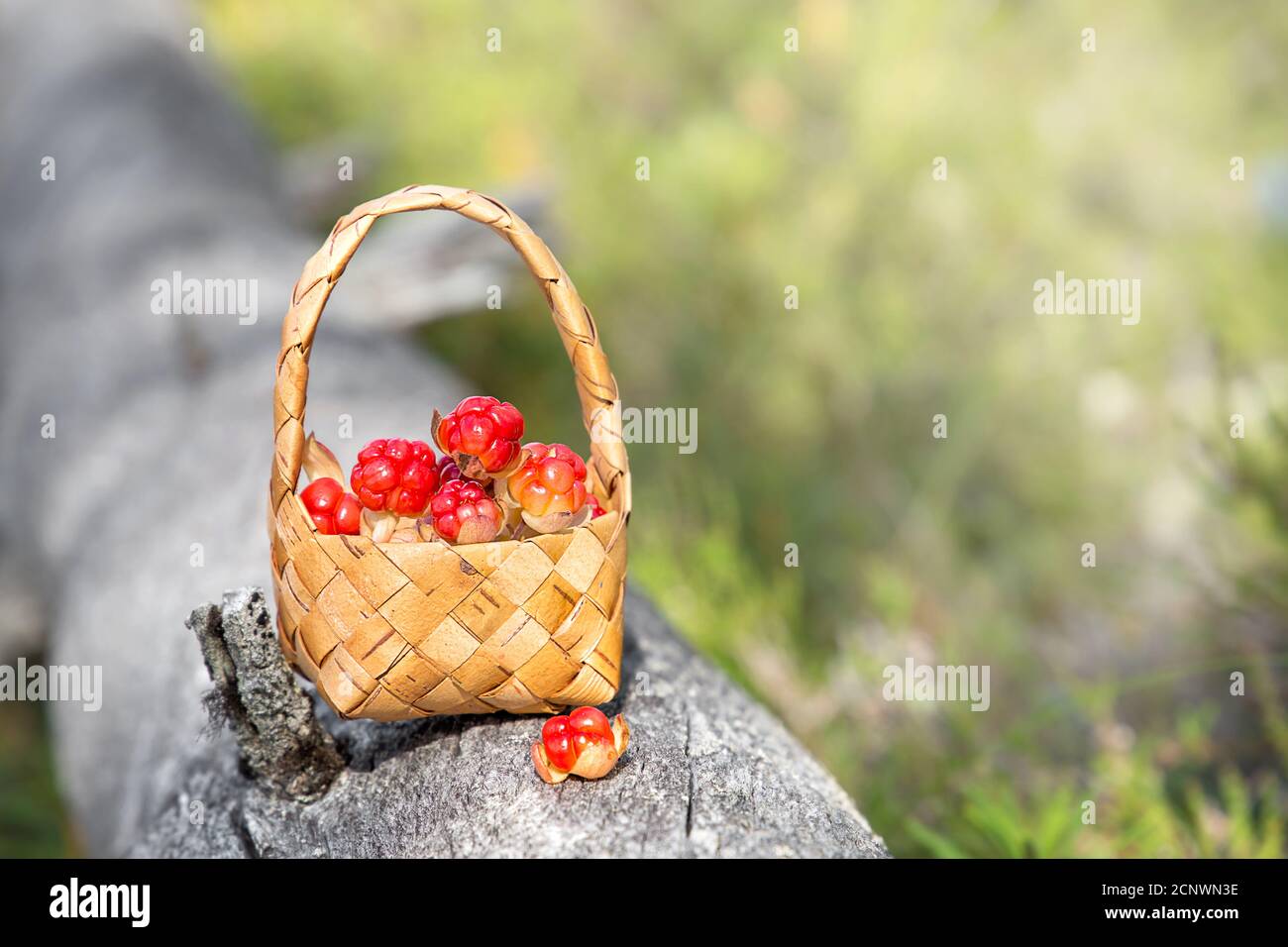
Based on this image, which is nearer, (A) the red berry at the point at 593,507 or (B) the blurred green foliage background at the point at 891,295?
(A) the red berry at the point at 593,507

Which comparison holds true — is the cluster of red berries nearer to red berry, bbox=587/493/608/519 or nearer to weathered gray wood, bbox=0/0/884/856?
red berry, bbox=587/493/608/519

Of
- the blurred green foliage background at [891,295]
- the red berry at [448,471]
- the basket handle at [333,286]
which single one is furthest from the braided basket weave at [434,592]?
the blurred green foliage background at [891,295]

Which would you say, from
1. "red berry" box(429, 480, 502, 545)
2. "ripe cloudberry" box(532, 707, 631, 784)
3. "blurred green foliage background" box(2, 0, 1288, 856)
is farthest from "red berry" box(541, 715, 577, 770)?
"blurred green foliage background" box(2, 0, 1288, 856)

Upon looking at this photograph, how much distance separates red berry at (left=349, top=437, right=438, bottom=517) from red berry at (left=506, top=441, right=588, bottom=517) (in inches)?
3.4

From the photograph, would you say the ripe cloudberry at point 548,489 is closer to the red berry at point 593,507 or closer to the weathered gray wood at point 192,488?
the red berry at point 593,507

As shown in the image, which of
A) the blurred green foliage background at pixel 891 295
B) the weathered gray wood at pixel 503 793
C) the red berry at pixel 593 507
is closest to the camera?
the weathered gray wood at pixel 503 793

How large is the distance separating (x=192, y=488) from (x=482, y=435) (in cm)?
100

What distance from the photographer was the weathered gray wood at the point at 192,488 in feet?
3.51

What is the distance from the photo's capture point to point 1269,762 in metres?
1.99

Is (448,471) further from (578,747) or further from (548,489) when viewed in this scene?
(578,747)

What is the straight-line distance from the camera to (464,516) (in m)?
1.02

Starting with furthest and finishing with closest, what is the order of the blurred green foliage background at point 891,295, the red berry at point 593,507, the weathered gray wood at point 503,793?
1. the blurred green foliage background at point 891,295
2. the red berry at point 593,507
3. the weathered gray wood at point 503,793

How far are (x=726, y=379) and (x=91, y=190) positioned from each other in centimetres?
187
